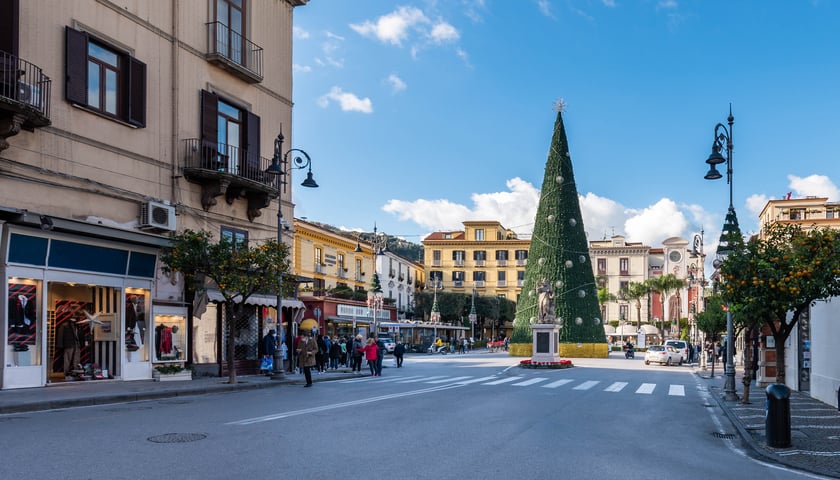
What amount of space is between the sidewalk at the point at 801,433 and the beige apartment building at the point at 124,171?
15.6 metres

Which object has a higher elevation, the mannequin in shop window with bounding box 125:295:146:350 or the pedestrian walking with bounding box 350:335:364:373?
the mannequin in shop window with bounding box 125:295:146:350

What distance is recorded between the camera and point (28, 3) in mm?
17500

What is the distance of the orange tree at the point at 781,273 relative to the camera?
46.4 ft

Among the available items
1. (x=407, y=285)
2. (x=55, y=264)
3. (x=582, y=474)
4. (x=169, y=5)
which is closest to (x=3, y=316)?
(x=55, y=264)

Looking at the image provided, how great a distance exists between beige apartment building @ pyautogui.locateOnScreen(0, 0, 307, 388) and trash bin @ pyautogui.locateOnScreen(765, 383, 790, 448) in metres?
15.6

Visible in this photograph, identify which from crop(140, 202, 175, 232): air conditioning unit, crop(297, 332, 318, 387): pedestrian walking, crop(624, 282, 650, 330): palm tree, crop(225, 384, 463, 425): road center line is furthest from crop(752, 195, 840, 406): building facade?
crop(624, 282, 650, 330): palm tree

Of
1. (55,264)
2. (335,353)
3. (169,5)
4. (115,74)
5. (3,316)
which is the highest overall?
(169,5)

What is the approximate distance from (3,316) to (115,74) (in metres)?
7.41

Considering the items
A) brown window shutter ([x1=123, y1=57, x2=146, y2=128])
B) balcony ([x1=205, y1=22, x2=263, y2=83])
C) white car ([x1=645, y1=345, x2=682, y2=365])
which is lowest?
white car ([x1=645, y1=345, x2=682, y2=365])

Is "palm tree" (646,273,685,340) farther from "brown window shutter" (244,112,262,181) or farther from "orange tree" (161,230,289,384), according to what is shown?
"orange tree" (161,230,289,384)

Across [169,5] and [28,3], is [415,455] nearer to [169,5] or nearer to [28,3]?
[28,3]

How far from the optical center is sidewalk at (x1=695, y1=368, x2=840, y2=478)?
10.1 meters

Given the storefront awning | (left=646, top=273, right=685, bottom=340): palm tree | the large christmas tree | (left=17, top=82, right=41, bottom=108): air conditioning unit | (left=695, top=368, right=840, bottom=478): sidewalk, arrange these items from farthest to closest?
(left=646, top=273, right=685, bottom=340): palm tree → the large christmas tree → the storefront awning → (left=17, top=82, right=41, bottom=108): air conditioning unit → (left=695, top=368, right=840, bottom=478): sidewalk

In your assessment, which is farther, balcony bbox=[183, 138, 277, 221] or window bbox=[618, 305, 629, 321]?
window bbox=[618, 305, 629, 321]
